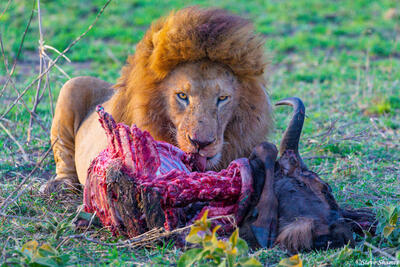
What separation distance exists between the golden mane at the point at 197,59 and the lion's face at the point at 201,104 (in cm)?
7

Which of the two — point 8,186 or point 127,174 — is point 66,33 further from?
point 127,174

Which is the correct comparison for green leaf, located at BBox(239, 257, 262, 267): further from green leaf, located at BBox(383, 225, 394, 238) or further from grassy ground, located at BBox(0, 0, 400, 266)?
green leaf, located at BBox(383, 225, 394, 238)

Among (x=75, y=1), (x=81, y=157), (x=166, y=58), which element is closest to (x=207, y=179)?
(x=166, y=58)

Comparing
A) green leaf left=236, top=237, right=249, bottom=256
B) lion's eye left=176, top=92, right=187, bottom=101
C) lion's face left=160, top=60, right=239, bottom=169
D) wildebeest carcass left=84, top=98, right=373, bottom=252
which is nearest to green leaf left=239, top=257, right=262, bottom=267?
green leaf left=236, top=237, right=249, bottom=256

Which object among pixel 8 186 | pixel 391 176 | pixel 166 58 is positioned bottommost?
pixel 391 176

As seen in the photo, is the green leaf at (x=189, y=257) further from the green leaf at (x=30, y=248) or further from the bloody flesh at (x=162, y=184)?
the green leaf at (x=30, y=248)

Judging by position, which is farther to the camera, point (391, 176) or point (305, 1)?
point (305, 1)

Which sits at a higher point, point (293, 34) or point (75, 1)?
point (75, 1)

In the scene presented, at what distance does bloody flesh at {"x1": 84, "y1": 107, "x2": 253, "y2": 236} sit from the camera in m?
2.69

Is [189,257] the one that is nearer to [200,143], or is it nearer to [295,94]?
[200,143]

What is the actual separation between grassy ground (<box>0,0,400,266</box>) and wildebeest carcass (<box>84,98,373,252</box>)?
120 mm

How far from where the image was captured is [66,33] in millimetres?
9195

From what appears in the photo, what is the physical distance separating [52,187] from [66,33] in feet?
18.3

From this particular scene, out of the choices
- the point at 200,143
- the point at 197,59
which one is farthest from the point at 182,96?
the point at 200,143
